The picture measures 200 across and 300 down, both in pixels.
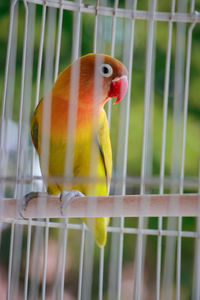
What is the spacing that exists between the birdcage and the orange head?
45mm

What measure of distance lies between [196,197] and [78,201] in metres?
0.17

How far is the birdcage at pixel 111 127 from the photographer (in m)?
0.81

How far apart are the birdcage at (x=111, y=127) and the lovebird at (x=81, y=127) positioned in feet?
→ 0.13

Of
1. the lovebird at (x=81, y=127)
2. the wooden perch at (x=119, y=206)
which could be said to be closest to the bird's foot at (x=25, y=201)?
the wooden perch at (x=119, y=206)

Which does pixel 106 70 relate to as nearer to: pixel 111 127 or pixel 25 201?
pixel 25 201

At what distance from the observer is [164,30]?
136cm

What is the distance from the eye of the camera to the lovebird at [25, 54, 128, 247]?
80 cm

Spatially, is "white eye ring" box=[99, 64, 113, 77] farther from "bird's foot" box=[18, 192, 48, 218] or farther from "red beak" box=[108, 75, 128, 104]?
"bird's foot" box=[18, 192, 48, 218]

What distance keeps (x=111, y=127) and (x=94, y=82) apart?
17.9 inches

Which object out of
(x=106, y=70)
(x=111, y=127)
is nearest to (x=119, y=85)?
(x=106, y=70)

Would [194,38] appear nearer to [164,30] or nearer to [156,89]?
[164,30]

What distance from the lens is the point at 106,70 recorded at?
2.71ft

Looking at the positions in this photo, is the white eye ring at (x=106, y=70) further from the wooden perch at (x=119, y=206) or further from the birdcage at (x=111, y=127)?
the wooden perch at (x=119, y=206)

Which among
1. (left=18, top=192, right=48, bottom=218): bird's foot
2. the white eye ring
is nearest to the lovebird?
the white eye ring
